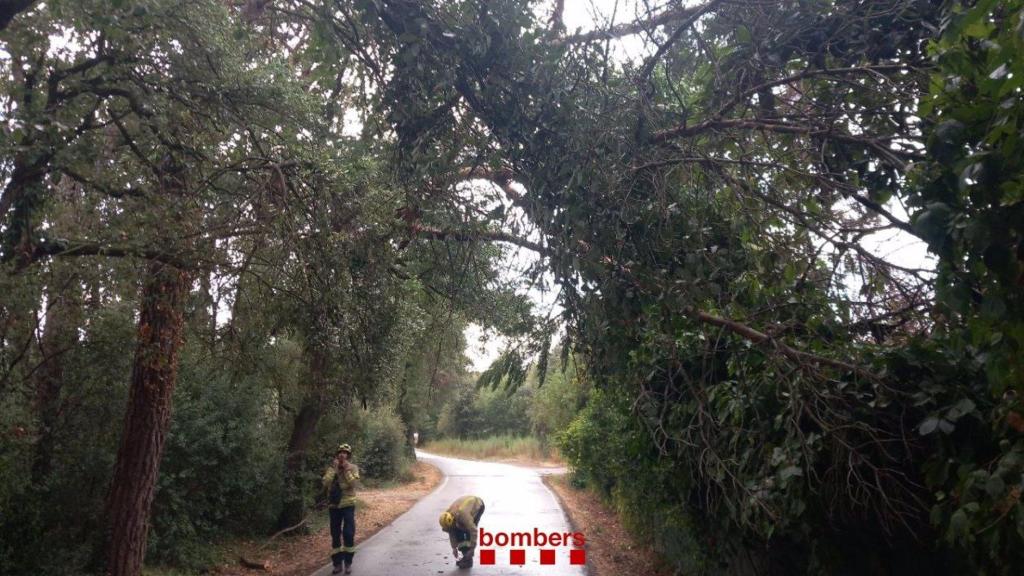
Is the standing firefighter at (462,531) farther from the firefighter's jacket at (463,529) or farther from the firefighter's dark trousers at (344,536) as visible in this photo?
the firefighter's dark trousers at (344,536)

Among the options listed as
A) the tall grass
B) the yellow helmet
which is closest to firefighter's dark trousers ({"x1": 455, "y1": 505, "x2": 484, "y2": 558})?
the yellow helmet

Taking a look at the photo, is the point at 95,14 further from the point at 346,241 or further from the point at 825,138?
the point at 825,138

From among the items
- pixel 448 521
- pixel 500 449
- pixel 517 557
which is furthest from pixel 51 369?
pixel 500 449

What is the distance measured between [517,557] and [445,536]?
2646 mm

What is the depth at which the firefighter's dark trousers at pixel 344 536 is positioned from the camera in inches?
432

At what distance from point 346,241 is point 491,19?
2890 mm

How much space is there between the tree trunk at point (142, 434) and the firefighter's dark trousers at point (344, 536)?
113 inches

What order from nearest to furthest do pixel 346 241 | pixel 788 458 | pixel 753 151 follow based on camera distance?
pixel 788 458 → pixel 753 151 → pixel 346 241

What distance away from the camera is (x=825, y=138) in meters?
5.32

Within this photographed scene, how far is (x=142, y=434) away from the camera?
28.9 ft

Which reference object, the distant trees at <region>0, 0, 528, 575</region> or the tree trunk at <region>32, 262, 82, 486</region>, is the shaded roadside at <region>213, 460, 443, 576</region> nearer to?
the distant trees at <region>0, 0, 528, 575</region>

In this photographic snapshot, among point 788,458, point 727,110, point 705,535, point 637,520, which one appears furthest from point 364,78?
point 637,520

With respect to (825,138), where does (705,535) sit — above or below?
below

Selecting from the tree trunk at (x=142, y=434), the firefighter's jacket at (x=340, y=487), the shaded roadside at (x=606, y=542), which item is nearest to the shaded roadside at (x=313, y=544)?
the firefighter's jacket at (x=340, y=487)
